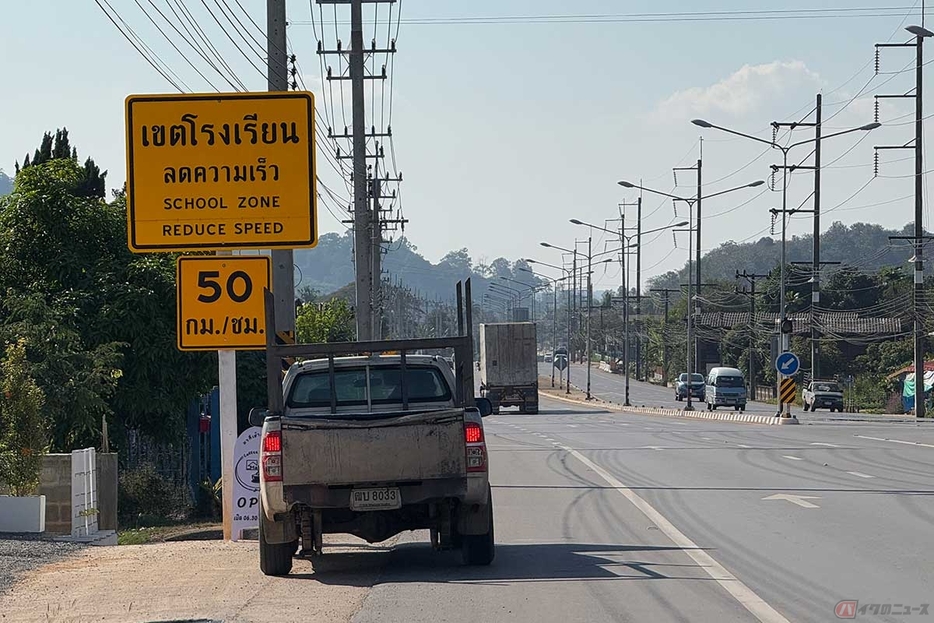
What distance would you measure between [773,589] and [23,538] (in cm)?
872

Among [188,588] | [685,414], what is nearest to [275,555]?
[188,588]

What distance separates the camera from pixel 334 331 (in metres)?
57.0

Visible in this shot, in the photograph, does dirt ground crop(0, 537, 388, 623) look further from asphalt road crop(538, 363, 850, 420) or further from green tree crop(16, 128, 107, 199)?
asphalt road crop(538, 363, 850, 420)

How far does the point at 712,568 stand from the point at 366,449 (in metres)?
3.16

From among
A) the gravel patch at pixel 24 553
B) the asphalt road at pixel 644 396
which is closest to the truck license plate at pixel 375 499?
the gravel patch at pixel 24 553

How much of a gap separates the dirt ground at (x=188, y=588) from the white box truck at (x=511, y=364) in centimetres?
4789

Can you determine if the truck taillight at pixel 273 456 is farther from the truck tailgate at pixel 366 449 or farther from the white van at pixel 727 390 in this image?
the white van at pixel 727 390

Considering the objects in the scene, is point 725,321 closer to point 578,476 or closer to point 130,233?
point 578,476

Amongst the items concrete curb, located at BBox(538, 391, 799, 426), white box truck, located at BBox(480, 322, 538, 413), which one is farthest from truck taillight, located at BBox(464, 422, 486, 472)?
white box truck, located at BBox(480, 322, 538, 413)

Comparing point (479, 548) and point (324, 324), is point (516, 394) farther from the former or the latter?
point (479, 548)

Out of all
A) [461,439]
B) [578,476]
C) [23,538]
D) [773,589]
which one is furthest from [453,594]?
[578,476]

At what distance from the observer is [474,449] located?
10586 mm

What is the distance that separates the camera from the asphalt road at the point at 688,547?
9156 mm

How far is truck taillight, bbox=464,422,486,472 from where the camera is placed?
10562 millimetres
